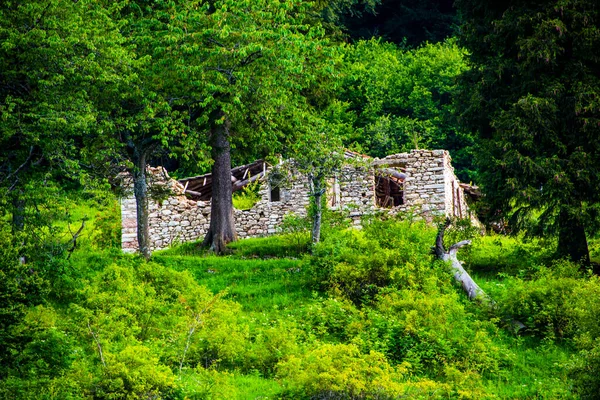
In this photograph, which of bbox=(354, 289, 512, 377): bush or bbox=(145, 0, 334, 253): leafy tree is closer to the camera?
bbox=(354, 289, 512, 377): bush

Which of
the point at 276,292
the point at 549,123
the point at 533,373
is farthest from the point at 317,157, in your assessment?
the point at 533,373

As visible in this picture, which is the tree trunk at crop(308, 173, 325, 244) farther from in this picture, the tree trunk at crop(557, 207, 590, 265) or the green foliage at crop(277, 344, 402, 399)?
the green foliage at crop(277, 344, 402, 399)

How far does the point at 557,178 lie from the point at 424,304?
485 centimetres

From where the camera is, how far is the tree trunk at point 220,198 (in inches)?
1030

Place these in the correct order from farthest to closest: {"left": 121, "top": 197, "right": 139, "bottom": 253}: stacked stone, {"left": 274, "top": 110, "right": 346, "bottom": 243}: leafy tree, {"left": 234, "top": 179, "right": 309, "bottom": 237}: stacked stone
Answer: {"left": 234, "top": 179, "right": 309, "bottom": 237}: stacked stone < {"left": 121, "top": 197, "right": 139, "bottom": 253}: stacked stone < {"left": 274, "top": 110, "right": 346, "bottom": 243}: leafy tree

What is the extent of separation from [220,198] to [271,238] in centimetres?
213

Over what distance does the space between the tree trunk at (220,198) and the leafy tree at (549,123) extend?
762cm

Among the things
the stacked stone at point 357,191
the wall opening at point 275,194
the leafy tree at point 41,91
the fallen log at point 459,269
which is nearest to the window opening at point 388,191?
the stacked stone at point 357,191

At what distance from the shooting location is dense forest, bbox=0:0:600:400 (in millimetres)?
14820

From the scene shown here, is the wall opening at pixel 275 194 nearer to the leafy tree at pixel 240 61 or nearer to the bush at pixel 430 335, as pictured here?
the leafy tree at pixel 240 61

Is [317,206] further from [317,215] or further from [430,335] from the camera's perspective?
[430,335]

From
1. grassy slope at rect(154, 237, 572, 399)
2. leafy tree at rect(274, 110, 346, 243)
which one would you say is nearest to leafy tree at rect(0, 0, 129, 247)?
grassy slope at rect(154, 237, 572, 399)

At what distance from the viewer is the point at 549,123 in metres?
21.4

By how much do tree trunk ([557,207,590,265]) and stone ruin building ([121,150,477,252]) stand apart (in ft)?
22.4
